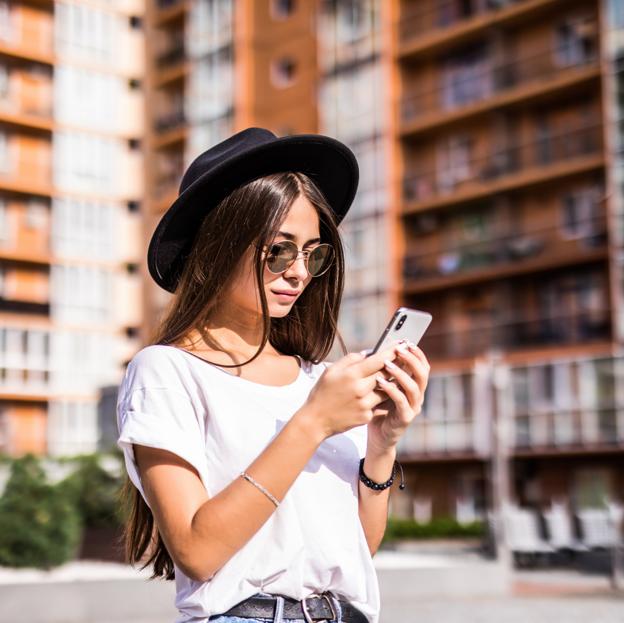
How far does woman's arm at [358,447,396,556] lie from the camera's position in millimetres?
2300

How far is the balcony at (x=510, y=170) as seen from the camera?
30.3 metres

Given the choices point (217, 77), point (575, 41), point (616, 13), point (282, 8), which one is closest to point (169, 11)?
point (217, 77)

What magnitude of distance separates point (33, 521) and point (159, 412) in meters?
12.6

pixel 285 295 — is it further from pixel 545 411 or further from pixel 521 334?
pixel 521 334

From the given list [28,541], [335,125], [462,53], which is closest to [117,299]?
[335,125]

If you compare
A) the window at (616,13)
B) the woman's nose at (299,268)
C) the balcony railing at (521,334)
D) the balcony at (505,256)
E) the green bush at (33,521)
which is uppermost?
the window at (616,13)

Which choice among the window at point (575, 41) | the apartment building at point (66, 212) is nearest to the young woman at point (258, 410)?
the window at point (575, 41)

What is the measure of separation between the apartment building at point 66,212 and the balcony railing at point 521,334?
15796 millimetres

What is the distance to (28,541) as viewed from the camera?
1401 centimetres

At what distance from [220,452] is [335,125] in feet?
117

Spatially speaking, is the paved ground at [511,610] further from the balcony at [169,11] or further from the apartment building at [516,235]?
the balcony at [169,11]

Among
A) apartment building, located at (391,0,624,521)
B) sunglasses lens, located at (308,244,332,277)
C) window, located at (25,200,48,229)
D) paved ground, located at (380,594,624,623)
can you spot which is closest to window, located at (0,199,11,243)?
window, located at (25,200,48,229)

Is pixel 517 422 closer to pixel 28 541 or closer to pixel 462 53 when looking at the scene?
pixel 462 53

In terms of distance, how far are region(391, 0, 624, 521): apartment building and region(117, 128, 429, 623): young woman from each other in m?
25.5
